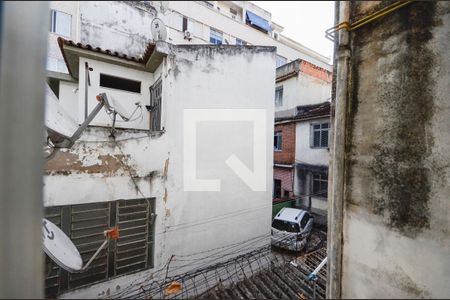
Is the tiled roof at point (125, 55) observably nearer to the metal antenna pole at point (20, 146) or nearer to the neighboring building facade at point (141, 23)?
the neighboring building facade at point (141, 23)

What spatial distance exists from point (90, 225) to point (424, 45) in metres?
5.29

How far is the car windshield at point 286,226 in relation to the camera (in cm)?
899

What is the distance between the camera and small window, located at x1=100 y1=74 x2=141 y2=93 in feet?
21.1

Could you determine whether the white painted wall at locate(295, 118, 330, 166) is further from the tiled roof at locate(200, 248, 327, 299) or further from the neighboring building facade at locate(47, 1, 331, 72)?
the tiled roof at locate(200, 248, 327, 299)

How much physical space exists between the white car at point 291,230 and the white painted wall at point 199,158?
2.02 meters

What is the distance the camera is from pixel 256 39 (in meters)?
13.3

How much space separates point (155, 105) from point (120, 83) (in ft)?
3.92

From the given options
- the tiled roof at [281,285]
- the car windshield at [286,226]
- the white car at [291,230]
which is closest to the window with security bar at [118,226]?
the tiled roof at [281,285]

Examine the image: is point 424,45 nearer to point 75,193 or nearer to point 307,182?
point 75,193

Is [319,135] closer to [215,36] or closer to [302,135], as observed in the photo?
[302,135]

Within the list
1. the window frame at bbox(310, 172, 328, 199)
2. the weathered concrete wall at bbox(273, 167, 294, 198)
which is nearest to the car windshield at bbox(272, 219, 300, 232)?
the window frame at bbox(310, 172, 328, 199)

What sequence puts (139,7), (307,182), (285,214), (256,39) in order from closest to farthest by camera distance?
(139,7)
(285,214)
(307,182)
(256,39)

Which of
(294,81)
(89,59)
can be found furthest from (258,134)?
(294,81)

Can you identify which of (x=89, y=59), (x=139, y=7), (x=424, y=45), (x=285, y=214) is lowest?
(x=285, y=214)
